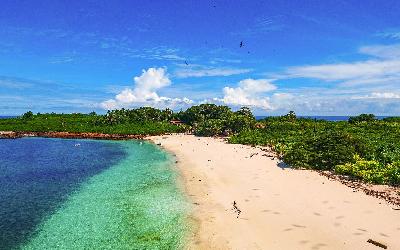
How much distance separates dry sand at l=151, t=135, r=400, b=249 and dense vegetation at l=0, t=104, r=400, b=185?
10.7 ft

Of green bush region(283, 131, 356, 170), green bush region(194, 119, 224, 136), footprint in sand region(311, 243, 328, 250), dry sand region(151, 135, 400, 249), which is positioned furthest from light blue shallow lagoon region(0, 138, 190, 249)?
green bush region(194, 119, 224, 136)

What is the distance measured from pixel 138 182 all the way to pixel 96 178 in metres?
5.60

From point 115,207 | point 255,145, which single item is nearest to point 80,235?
point 115,207

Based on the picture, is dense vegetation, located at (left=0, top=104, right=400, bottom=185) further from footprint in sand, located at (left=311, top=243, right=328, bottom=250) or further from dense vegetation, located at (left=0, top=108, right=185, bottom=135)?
footprint in sand, located at (left=311, top=243, right=328, bottom=250)

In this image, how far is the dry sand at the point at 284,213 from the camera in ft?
55.3

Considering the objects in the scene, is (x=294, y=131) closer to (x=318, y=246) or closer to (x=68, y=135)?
(x=68, y=135)

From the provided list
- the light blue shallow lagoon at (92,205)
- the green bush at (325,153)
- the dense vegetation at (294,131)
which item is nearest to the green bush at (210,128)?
the dense vegetation at (294,131)

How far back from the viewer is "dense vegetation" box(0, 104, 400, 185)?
32719mm

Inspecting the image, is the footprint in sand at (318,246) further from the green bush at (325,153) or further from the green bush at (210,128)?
the green bush at (210,128)

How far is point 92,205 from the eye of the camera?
25.3 metres

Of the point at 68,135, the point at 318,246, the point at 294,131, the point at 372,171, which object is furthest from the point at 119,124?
the point at 318,246

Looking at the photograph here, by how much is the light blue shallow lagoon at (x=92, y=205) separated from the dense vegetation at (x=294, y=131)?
1430 cm

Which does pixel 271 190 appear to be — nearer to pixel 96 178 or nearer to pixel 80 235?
pixel 80 235

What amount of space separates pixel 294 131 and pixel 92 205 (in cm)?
4985
